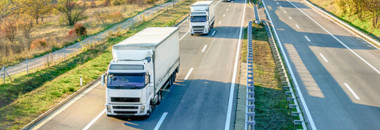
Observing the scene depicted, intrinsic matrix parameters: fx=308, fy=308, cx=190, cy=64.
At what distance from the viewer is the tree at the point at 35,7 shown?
48.7 meters

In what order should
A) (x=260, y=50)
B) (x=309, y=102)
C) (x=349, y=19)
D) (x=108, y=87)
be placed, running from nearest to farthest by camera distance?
(x=108, y=87), (x=309, y=102), (x=260, y=50), (x=349, y=19)

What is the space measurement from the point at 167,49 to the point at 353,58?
54.2 feet

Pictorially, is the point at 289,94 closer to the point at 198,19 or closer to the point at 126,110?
the point at 126,110

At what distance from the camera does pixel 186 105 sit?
1619cm

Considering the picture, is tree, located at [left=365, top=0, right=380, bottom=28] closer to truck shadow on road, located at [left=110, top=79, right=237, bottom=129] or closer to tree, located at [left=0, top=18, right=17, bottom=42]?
truck shadow on road, located at [left=110, top=79, right=237, bottom=129]

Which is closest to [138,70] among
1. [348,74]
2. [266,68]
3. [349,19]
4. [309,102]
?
[309,102]

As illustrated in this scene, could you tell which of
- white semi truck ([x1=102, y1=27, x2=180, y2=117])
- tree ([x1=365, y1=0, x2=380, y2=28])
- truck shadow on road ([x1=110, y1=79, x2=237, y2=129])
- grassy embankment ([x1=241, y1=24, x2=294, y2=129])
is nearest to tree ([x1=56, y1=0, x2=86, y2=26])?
grassy embankment ([x1=241, y1=24, x2=294, y2=129])

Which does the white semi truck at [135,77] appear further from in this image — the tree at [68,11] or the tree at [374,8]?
the tree at [68,11]

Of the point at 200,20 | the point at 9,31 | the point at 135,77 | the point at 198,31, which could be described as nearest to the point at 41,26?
the point at 9,31

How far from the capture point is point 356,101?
1666 cm

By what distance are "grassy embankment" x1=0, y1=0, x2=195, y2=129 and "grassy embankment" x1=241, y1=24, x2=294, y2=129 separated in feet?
35.9

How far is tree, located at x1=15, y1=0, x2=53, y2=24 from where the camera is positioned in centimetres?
4867

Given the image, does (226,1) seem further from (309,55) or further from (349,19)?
(309,55)

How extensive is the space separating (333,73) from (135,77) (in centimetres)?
1454
